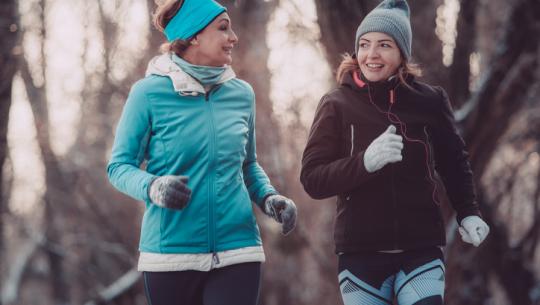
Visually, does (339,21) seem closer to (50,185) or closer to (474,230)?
(474,230)

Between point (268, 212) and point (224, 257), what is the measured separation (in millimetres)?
328

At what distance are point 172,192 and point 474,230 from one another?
1536 mm

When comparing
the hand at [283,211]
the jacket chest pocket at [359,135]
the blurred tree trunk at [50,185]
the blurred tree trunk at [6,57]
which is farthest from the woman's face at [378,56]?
the blurred tree trunk at [50,185]

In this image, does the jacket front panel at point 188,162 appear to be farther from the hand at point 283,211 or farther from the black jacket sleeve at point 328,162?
the black jacket sleeve at point 328,162

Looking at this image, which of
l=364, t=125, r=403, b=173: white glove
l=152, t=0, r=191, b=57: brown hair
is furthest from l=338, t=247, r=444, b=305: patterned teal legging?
l=152, t=0, r=191, b=57: brown hair

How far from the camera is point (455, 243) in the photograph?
26.3 feet

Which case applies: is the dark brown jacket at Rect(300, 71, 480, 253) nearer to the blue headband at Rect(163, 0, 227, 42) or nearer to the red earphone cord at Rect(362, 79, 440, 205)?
the red earphone cord at Rect(362, 79, 440, 205)

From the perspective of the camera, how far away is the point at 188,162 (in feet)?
12.2

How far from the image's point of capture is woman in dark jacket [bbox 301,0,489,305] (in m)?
3.93

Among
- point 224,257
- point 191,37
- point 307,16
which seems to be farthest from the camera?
point 307,16

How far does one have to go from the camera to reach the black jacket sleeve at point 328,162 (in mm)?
3868

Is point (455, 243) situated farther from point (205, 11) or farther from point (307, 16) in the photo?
point (205, 11)

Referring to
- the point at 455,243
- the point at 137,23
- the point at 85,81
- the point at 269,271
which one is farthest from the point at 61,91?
the point at 455,243

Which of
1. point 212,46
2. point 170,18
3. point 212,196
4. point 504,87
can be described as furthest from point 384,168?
point 504,87
